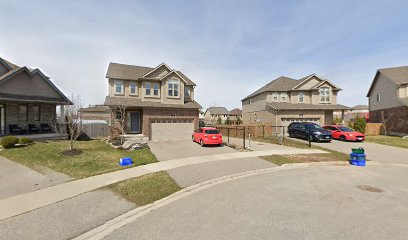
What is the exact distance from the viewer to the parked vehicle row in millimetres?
19250

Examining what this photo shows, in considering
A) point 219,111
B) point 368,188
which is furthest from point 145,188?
point 219,111

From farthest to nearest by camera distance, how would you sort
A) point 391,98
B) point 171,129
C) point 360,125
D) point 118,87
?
point 391,98 → point 360,125 → point 118,87 → point 171,129

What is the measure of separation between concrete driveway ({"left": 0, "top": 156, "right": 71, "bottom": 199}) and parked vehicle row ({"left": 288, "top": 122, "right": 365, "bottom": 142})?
18804mm

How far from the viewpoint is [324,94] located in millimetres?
29422

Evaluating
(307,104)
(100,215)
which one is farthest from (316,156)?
(307,104)

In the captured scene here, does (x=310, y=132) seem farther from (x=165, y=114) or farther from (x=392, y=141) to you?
(x=165, y=114)

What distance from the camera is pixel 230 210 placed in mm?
5492

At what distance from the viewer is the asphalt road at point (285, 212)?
437 cm

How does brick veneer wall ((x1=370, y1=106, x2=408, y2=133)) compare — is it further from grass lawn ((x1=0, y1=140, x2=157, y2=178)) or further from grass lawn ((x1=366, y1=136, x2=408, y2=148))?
grass lawn ((x1=0, y1=140, x2=157, y2=178))

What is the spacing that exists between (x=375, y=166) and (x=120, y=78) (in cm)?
2237

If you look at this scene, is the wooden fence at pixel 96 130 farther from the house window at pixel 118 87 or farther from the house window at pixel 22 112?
the house window at pixel 22 112

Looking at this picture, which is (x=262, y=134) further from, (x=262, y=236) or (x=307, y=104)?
(x=262, y=236)

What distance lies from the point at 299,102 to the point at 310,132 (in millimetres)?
11140

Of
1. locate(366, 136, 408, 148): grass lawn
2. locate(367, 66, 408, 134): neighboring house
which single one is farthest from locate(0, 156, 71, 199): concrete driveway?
locate(367, 66, 408, 134): neighboring house
